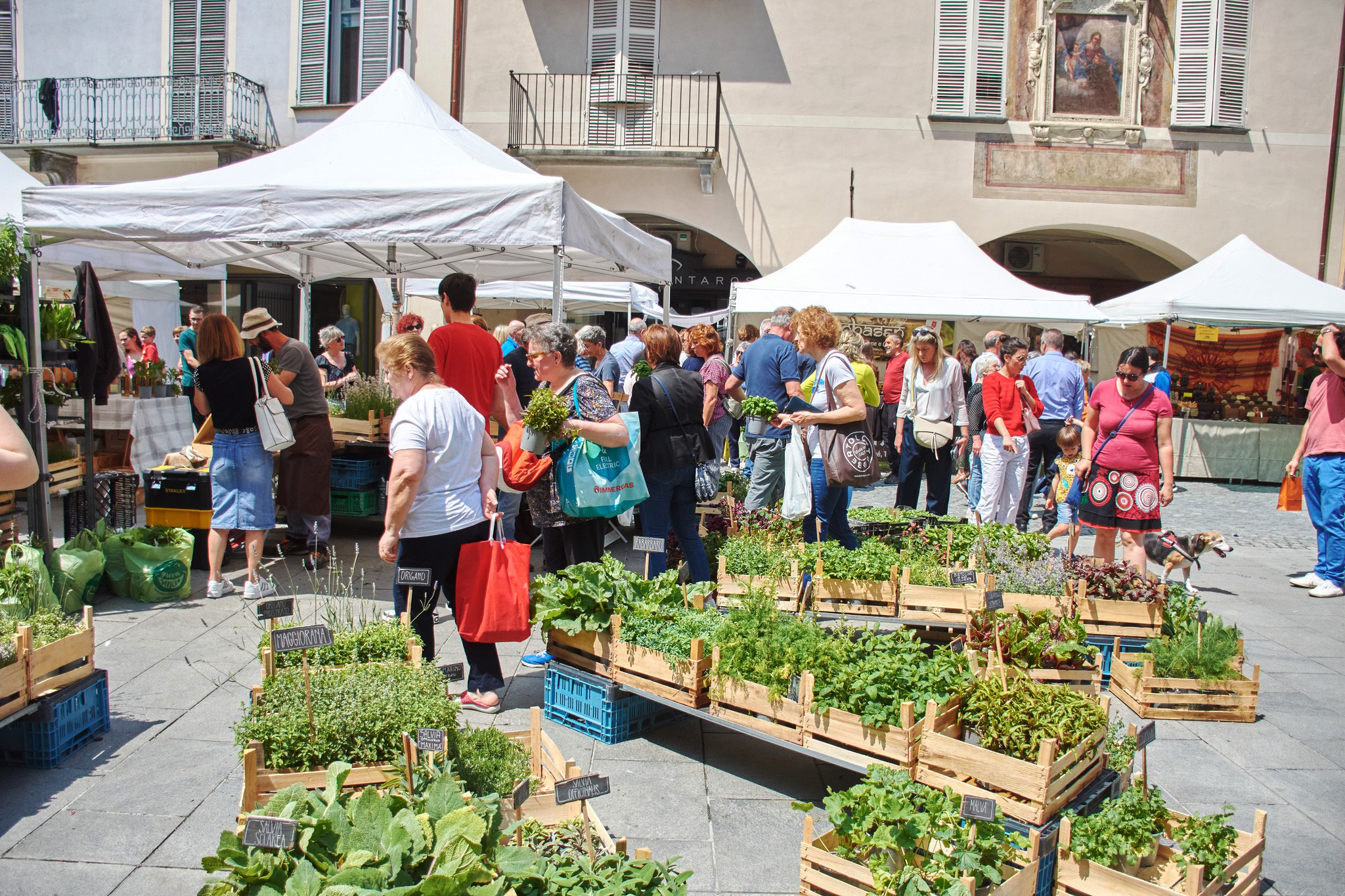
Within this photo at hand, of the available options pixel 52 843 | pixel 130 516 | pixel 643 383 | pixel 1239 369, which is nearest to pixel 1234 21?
pixel 1239 369

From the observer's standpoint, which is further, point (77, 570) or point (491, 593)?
point (77, 570)

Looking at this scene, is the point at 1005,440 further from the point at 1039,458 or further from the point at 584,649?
the point at 584,649

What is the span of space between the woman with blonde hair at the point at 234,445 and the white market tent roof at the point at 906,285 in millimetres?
5757

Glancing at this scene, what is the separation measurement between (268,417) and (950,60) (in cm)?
1226

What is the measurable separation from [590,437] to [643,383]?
27.2 inches

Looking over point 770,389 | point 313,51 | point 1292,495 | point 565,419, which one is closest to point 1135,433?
point 770,389

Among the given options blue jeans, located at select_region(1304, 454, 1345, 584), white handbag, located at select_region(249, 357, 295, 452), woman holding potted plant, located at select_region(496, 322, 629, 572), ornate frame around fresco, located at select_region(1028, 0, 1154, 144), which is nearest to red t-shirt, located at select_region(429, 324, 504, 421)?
white handbag, located at select_region(249, 357, 295, 452)

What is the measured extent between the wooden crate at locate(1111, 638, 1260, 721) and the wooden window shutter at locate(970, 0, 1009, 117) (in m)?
11.8

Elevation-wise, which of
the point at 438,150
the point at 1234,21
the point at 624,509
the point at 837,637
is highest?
the point at 1234,21

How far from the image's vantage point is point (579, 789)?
264cm

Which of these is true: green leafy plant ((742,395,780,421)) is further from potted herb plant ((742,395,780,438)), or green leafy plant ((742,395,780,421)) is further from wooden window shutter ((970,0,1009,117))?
wooden window shutter ((970,0,1009,117))

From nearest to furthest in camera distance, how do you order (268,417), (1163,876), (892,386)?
(1163,876) < (268,417) < (892,386)

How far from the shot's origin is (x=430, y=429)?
3.96m

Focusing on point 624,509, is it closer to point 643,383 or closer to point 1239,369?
point 643,383
